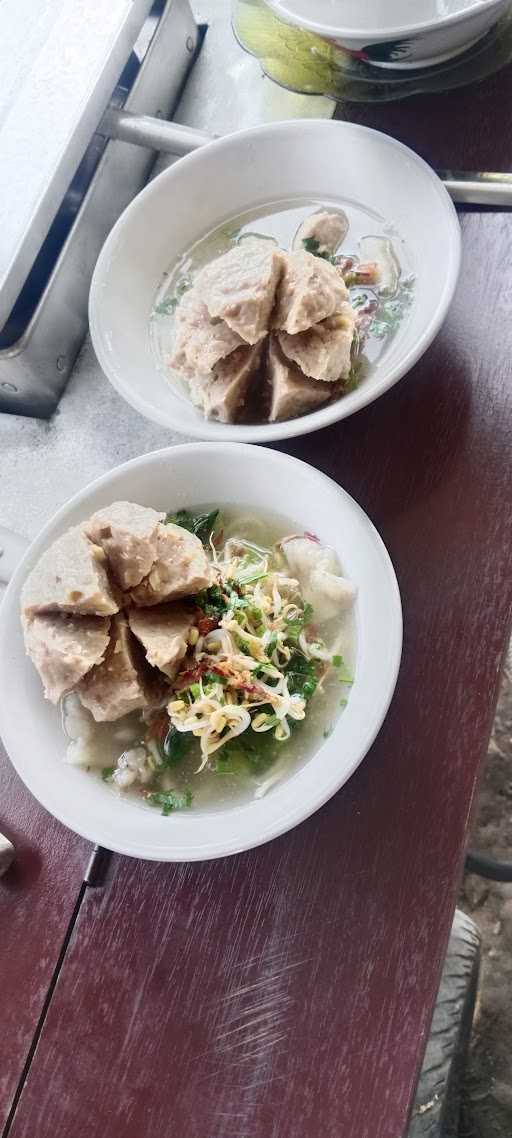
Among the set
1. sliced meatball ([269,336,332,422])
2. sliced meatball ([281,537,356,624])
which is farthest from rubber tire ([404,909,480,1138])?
sliced meatball ([269,336,332,422])

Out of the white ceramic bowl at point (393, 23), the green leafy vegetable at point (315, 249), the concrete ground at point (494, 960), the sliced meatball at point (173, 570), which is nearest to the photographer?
the sliced meatball at point (173, 570)

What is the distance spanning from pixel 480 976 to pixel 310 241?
1485 mm

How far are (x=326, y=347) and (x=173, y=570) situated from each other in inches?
16.2

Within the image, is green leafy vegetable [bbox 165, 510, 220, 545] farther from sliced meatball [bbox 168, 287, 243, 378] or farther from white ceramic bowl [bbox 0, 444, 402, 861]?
sliced meatball [bbox 168, 287, 243, 378]

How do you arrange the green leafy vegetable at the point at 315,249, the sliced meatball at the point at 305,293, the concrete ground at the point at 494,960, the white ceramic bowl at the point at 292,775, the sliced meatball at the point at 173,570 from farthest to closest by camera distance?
the concrete ground at the point at 494,960
the green leafy vegetable at the point at 315,249
the sliced meatball at the point at 305,293
the sliced meatball at the point at 173,570
the white ceramic bowl at the point at 292,775

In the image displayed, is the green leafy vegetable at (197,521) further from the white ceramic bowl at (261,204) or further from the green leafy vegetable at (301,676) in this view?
the green leafy vegetable at (301,676)

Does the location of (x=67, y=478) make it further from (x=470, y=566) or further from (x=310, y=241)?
(x=470, y=566)

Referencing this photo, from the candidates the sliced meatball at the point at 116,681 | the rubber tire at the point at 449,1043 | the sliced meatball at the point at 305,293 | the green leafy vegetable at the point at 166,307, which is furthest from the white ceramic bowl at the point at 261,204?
the rubber tire at the point at 449,1043

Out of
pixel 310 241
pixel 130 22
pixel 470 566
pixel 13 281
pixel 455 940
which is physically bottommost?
pixel 455 940

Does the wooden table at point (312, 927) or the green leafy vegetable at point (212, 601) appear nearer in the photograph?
the wooden table at point (312, 927)

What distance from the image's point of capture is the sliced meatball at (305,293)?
1339 millimetres

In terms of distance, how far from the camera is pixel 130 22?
1.66 m

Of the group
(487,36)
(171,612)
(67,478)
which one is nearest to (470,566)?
(171,612)

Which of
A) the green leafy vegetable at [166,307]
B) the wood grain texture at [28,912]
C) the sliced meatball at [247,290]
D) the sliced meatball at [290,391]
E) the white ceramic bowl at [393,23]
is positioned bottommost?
the wood grain texture at [28,912]
